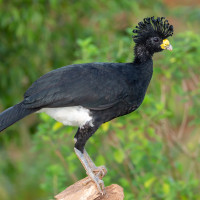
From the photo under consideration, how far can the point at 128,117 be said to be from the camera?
5230mm

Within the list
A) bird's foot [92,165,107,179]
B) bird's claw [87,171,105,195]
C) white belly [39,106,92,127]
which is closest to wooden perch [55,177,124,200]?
bird's claw [87,171,105,195]

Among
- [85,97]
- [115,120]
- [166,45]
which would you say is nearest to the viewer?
[85,97]

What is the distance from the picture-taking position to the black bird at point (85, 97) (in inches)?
156

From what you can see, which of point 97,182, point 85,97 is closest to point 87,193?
point 97,182

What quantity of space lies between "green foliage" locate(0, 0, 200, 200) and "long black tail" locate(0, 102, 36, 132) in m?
0.93

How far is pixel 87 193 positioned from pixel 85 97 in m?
0.85

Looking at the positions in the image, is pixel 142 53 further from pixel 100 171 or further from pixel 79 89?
pixel 100 171

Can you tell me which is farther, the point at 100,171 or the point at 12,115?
the point at 100,171

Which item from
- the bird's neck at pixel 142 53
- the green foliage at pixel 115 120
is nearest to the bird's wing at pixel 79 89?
the bird's neck at pixel 142 53

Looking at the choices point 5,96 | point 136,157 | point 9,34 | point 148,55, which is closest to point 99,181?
point 136,157

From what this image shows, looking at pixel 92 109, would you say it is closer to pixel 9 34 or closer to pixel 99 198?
pixel 99 198

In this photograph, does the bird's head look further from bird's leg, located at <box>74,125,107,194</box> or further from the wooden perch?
the wooden perch

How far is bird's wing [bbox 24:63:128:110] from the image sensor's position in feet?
13.0

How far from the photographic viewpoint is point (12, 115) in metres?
3.99
